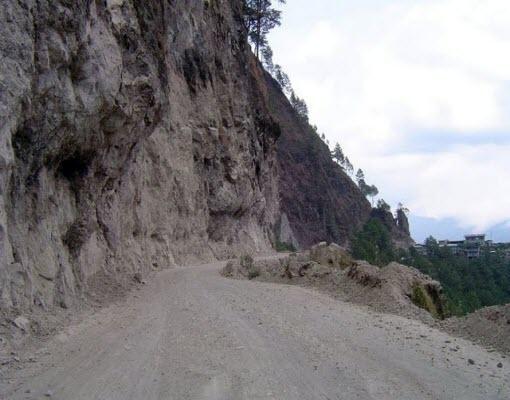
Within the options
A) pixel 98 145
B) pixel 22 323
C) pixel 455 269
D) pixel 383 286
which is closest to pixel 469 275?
pixel 455 269

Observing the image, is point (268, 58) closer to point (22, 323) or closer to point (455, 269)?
point (455, 269)

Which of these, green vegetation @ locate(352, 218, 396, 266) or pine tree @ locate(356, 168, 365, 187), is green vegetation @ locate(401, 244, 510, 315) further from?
pine tree @ locate(356, 168, 365, 187)

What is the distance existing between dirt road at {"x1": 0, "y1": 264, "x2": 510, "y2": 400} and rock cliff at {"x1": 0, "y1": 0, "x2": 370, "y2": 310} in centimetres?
182

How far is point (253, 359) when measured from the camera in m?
7.06

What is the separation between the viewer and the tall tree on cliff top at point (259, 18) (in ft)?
186

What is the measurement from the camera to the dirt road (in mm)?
5875

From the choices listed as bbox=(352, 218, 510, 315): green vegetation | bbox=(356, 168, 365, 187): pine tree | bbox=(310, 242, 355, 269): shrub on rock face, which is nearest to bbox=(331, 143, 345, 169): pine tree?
bbox=(356, 168, 365, 187): pine tree

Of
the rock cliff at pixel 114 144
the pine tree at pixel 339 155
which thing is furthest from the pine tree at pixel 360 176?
the rock cliff at pixel 114 144

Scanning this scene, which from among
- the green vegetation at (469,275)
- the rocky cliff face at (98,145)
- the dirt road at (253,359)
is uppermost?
the rocky cliff face at (98,145)

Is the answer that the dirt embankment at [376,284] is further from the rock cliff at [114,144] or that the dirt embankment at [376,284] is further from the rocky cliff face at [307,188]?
the rocky cliff face at [307,188]

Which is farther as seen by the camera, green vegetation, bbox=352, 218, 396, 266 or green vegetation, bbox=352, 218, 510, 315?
green vegetation, bbox=352, 218, 396, 266

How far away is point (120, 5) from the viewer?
15656mm

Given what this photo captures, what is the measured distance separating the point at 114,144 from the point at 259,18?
4757cm

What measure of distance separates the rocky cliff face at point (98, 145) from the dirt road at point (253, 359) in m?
1.84
